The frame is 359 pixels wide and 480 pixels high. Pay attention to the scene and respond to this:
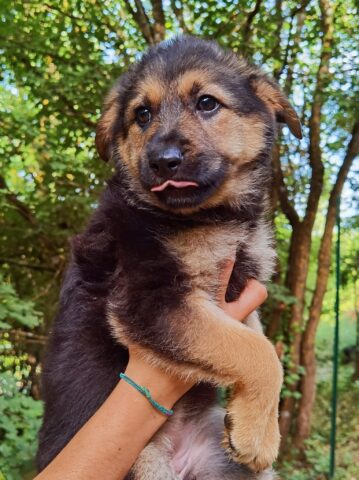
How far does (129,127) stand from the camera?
2.54 meters

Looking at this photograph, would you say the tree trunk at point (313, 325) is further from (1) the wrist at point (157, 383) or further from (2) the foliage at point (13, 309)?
(1) the wrist at point (157, 383)

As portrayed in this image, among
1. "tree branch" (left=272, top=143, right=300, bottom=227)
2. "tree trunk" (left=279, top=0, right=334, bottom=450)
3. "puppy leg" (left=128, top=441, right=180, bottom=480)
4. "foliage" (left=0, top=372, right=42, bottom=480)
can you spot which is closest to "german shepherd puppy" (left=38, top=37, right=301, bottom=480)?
"puppy leg" (left=128, top=441, right=180, bottom=480)

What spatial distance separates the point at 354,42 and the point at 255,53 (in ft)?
3.90

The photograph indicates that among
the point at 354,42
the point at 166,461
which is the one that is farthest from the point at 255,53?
the point at 166,461

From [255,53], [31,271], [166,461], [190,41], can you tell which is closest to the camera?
[166,461]

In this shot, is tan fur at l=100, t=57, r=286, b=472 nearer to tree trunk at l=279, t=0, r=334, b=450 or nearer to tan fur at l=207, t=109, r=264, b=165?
tan fur at l=207, t=109, r=264, b=165

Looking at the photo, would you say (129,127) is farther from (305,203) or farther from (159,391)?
(305,203)

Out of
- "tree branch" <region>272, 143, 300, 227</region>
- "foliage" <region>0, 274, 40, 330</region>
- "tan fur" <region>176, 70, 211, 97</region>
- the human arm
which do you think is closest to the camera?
the human arm

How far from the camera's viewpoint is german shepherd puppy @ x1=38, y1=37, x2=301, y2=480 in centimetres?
197

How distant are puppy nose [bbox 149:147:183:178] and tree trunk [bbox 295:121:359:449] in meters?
5.20

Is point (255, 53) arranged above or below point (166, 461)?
above

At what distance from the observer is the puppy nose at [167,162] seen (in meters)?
2.04

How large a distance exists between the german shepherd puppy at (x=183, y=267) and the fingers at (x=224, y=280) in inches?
0.9

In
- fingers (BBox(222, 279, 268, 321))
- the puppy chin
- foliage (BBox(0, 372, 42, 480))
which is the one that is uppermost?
the puppy chin
